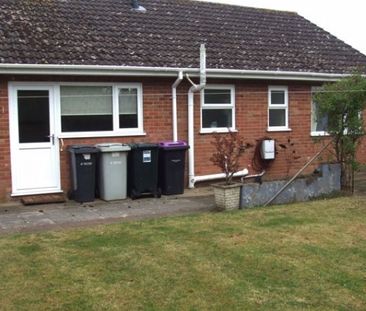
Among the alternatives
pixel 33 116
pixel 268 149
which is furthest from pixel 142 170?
pixel 268 149

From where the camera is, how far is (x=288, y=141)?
46.2ft

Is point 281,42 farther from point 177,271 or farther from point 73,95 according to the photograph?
point 177,271

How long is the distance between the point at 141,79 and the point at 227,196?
366 cm

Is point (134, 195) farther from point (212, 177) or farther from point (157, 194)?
point (212, 177)

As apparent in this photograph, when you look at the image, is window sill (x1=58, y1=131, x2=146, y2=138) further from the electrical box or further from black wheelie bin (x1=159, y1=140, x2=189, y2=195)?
the electrical box

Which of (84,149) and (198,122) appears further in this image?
(198,122)

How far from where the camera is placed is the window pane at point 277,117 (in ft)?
45.8

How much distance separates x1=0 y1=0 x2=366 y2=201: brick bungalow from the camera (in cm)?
1073

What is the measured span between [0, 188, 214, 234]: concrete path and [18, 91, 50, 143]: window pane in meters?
1.35

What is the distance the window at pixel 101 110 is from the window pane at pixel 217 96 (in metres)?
1.76

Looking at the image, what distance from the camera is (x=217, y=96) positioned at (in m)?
13.0

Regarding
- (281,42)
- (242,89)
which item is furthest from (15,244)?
(281,42)

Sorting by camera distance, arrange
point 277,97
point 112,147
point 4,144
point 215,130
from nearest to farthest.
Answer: point 4,144
point 112,147
point 215,130
point 277,97

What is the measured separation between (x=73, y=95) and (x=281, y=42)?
259 inches
